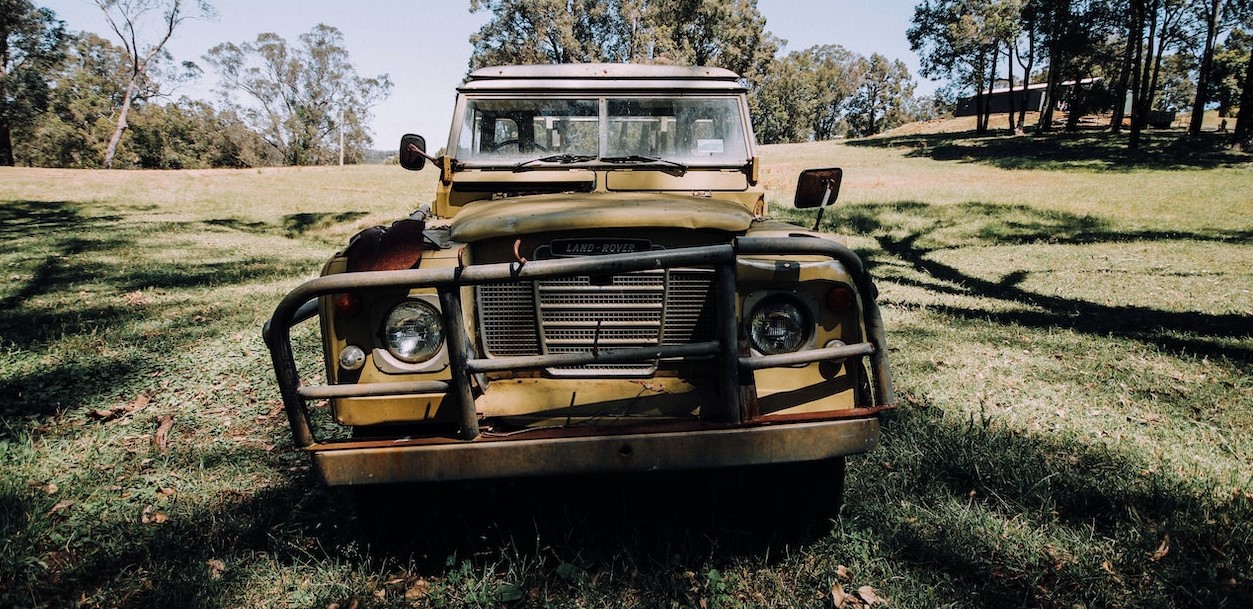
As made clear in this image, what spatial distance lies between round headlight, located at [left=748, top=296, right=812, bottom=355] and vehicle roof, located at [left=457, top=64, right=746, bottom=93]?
2189 millimetres

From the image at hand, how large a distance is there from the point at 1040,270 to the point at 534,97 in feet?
25.7

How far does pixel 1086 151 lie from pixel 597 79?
30436mm

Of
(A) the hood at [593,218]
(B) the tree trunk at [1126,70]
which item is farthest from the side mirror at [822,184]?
(B) the tree trunk at [1126,70]

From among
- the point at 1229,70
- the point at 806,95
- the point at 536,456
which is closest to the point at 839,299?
the point at 536,456

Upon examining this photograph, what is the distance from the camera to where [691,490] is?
3.37 metres

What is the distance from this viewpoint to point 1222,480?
347cm

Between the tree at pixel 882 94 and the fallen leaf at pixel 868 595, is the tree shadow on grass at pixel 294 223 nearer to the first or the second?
the fallen leaf at pixel 868 595

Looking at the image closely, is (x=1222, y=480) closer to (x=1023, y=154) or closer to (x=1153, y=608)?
(x=1153, y=608)

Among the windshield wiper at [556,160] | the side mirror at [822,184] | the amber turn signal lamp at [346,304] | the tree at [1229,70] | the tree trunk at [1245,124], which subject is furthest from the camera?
the tree at [1229,70]

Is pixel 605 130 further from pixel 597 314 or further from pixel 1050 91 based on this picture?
pixel 1050 91

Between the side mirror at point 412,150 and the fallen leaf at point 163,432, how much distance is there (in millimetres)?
2214

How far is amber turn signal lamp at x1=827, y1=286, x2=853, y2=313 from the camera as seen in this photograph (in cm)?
263

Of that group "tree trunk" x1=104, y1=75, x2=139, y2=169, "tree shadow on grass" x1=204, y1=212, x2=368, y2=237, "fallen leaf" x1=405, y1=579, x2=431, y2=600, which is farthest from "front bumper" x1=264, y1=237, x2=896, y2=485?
"tree trunk" x1=104, y1=75, x2=139, y2=169

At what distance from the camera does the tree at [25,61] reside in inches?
1184
